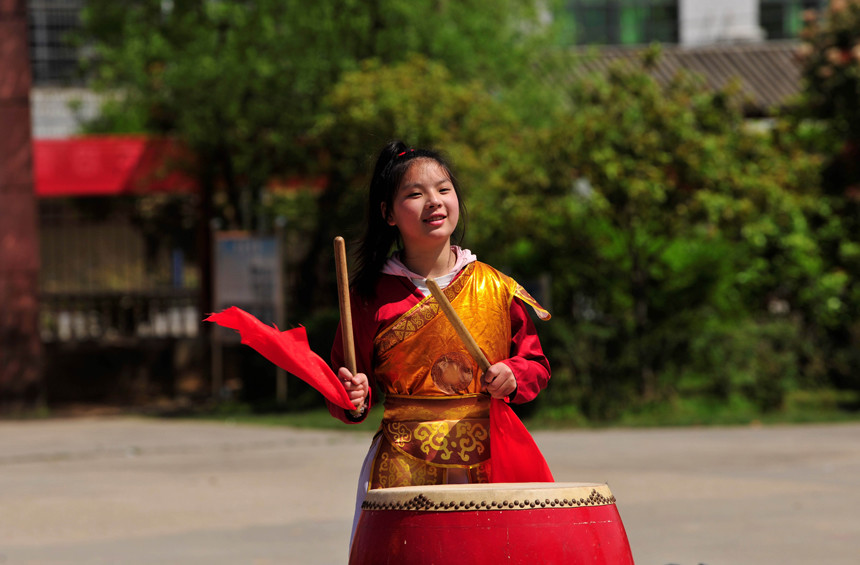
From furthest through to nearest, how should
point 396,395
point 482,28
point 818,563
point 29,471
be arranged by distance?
point 482,28
point 29,471
point 818,563
point 396,395

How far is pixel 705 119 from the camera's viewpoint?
17.5 metres

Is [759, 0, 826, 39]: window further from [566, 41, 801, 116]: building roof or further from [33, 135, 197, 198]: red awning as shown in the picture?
[33, 135, 197, 198]: red awning

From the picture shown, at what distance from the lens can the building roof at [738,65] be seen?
3491 centimetres

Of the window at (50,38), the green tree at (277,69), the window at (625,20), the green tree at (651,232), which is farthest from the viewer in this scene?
the window at (625,20)

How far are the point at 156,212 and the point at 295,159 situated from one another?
18.0 ft

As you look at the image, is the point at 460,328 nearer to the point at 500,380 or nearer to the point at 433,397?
the point at 500,380

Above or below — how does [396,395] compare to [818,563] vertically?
above

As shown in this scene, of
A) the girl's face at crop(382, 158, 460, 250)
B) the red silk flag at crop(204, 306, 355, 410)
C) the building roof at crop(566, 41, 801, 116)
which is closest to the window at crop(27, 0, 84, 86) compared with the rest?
the building roof at crop(566, 41, 801, 116)

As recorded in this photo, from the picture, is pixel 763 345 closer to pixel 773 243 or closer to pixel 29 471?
pixel 773 243

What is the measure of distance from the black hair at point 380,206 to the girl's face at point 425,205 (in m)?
0.03

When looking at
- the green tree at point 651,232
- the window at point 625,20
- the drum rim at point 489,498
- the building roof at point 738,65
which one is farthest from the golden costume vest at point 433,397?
the window at point 625,20

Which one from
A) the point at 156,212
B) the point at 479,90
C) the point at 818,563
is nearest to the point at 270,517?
the point at 818,563

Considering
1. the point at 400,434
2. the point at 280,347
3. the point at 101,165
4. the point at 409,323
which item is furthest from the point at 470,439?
the point at 101,165

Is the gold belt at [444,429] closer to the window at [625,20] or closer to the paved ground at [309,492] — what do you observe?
the paved ground at [309,492]
